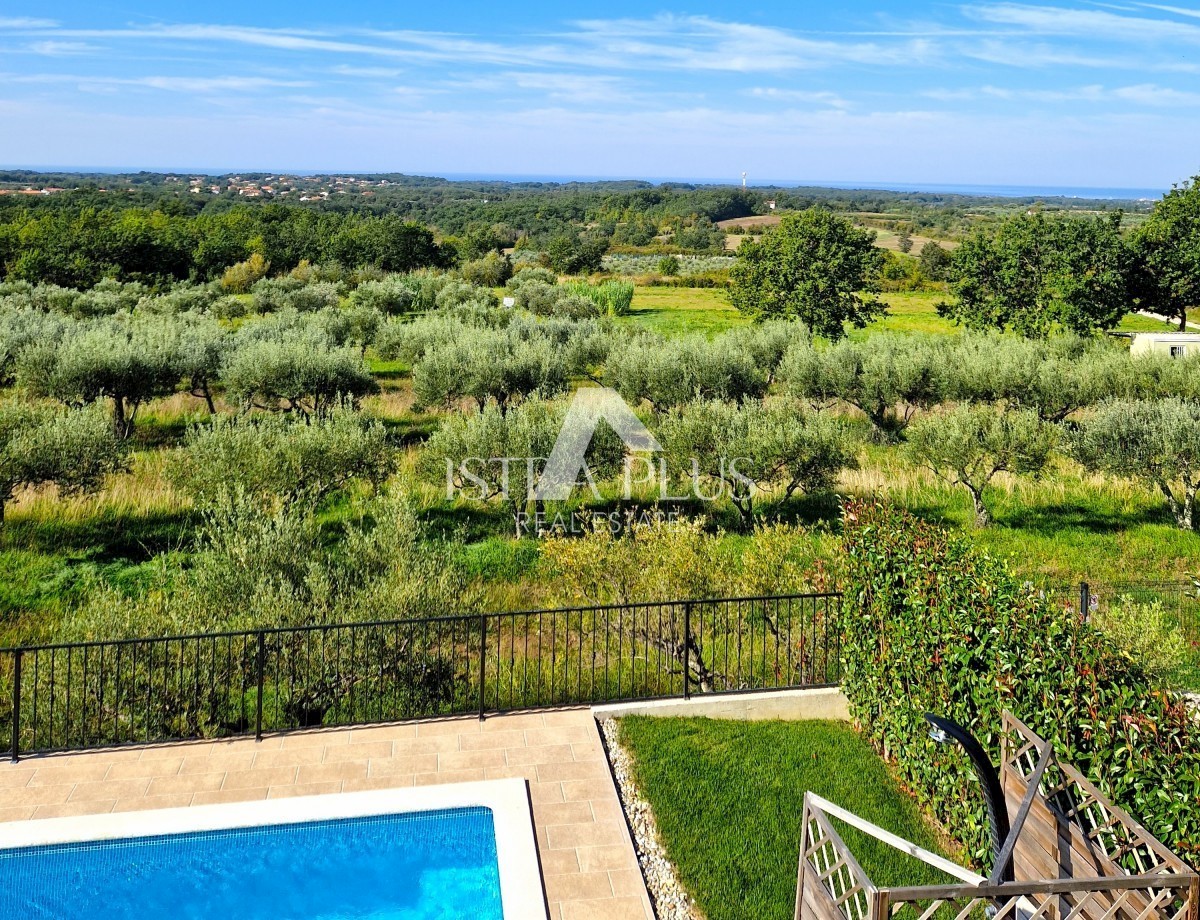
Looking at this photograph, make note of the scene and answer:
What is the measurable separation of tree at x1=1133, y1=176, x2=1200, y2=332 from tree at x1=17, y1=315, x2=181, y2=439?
3902 centimetres

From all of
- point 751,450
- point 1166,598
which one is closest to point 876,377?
point 751,450

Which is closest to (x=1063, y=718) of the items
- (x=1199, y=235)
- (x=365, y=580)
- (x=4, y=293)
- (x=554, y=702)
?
(x=554, y=702)

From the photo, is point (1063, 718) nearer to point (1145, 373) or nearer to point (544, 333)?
point (1145, 373)

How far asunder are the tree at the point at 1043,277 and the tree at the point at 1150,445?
60.5 ft

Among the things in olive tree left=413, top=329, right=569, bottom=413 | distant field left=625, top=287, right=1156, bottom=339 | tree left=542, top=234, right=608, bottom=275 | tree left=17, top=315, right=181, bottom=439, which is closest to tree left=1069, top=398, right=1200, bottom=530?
olive tree left=413, top=329, right=569, bottom=413

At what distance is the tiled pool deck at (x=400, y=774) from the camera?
24.3ft

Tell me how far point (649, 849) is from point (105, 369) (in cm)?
1977

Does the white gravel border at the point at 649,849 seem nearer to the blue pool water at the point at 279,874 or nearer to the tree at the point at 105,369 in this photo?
the blue pool water at the point at 279,874

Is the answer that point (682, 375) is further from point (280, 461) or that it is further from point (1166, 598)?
point (1166, 598)

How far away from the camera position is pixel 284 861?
7.62 m

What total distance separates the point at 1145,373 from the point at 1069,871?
2373cm

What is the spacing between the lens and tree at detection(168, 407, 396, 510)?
16312mm

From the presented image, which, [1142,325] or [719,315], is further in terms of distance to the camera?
[1142,325]
